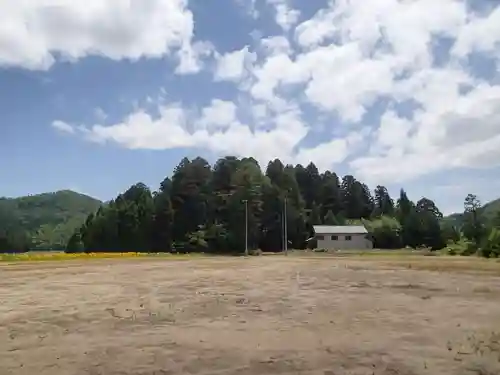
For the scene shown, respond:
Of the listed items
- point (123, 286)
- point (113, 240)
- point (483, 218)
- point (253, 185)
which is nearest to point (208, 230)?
point (253, 185)

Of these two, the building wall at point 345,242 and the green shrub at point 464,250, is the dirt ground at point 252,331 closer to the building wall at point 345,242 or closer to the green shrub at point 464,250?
the green shrub at point 464,250

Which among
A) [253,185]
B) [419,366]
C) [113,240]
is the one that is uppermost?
[253,185]

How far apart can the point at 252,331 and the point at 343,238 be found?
9377 cm

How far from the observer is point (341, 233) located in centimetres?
10519

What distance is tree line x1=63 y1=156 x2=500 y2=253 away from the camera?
323 feet

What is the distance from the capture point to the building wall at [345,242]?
103 m

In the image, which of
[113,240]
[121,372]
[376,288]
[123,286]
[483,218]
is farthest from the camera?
[113,240]

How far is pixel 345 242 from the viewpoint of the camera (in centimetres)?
10456

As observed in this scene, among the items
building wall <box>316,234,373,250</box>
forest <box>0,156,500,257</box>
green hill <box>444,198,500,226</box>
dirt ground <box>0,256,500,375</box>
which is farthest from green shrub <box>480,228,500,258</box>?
building wall <box>316,234,373,250</box>

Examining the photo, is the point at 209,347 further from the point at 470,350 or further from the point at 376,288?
the point at 376,288

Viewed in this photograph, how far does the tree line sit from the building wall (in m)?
2.07

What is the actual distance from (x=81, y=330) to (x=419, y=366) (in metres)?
8.03

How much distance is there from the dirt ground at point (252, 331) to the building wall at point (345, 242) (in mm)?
79352

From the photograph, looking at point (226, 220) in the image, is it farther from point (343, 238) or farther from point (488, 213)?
point (488, 213)
